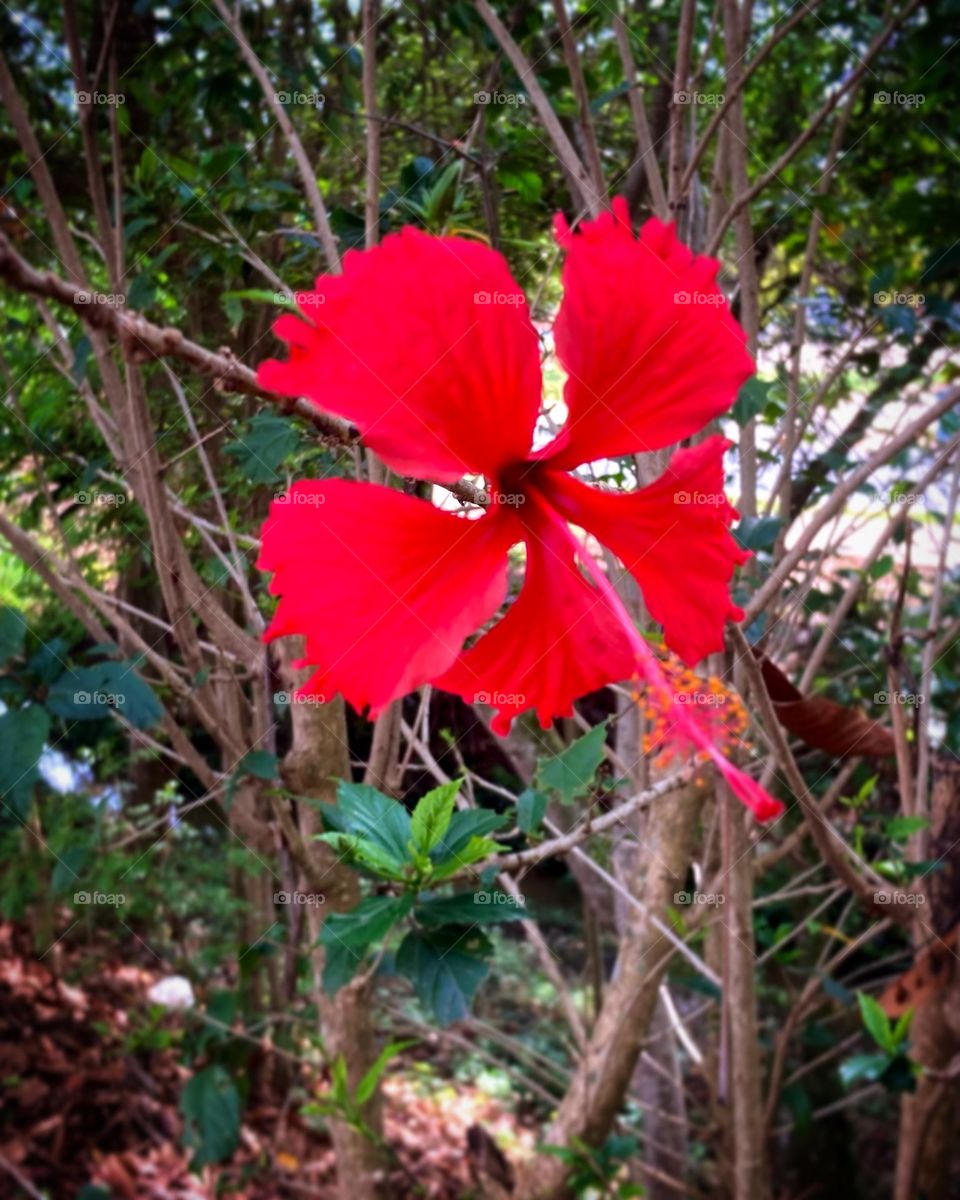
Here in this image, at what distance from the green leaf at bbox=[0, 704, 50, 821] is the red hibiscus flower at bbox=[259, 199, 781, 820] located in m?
0.39

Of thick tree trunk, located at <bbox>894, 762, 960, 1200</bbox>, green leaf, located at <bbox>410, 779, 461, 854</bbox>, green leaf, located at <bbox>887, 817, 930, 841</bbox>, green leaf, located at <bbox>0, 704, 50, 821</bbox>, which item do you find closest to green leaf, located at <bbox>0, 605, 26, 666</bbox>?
green leaf, located at <bbox>0, 704, 50, 821</bbox>

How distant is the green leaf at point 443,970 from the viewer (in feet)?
2.19

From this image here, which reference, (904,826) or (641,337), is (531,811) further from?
(904,826)

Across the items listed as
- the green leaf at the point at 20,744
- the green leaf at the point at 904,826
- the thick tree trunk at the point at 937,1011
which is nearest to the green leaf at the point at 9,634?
the green leaf at the point at 20,744

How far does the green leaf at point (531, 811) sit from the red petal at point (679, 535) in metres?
0.29

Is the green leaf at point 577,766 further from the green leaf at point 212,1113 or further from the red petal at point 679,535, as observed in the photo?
the green leaf at point 212,1113

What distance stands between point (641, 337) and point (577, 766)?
40 cm

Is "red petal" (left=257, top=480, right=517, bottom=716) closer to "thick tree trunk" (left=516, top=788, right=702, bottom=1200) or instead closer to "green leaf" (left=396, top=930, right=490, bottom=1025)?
"green leaf" (left=396, top=930, right=490, bottom=1025)

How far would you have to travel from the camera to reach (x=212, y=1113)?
1224 mm

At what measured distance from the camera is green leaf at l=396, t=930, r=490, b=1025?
666 mm

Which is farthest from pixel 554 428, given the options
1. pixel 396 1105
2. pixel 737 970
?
pixel 396 1105

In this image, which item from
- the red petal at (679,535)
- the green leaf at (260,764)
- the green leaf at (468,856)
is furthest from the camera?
the green leaf at (260,764)

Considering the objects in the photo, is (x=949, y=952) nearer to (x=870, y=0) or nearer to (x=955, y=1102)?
(x=955, y=1102)

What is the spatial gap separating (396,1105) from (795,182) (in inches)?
76.3
